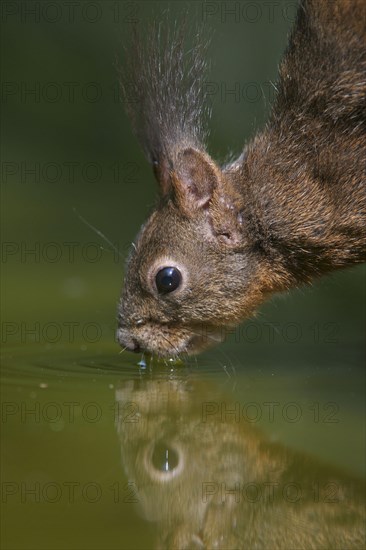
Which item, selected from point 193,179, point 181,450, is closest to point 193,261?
point 193,179

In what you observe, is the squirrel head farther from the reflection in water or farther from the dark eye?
the reflection in water

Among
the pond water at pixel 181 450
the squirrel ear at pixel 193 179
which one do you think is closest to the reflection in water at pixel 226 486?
the pond water at pixel 181 450

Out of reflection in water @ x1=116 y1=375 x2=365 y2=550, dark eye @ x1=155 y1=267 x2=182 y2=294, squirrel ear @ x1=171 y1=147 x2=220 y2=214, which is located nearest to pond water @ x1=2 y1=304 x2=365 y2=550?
reflection in water @ x1=116 y1=375 x2=365 y2=550

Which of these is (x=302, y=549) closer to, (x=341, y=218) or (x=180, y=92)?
(x=341, y=218)

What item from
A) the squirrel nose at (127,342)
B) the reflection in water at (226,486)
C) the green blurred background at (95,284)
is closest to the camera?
the reflection in water at (226,486)

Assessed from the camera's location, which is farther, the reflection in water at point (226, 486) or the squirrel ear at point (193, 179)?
the squirrel ear at point (193, 179)

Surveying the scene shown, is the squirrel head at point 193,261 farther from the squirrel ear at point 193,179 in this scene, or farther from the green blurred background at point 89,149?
the green blurred background at point 89,149
